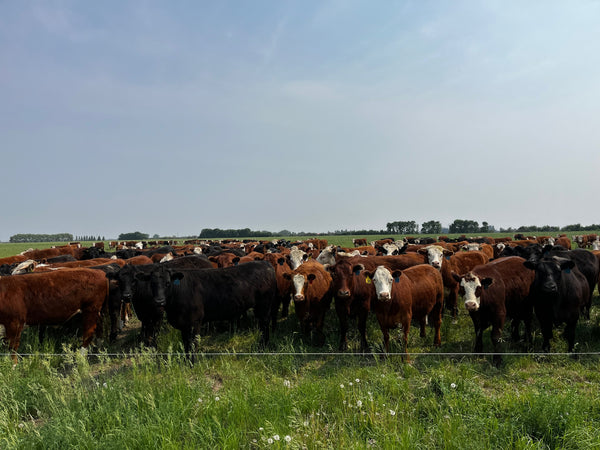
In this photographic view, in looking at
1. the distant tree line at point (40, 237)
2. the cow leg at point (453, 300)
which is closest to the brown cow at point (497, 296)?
the cow leg at point (453, 300)

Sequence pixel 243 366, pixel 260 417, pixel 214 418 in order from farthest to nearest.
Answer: pixel 243 366 → pixel 260 417 → pixel 214 418

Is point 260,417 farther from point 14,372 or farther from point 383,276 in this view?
point 14,372

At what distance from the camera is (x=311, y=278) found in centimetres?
756

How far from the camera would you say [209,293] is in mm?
7082

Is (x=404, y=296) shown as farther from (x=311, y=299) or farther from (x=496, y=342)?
(x=311, y=299)

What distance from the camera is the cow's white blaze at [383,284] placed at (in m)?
5.96

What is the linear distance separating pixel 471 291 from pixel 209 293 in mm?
5080

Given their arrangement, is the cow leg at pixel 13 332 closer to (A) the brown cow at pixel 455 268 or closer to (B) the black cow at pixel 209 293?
(B) the black cow at pixel 209 293

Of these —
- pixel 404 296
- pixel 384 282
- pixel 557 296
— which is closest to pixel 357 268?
pixel 384 282

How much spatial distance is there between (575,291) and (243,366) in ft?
20.9

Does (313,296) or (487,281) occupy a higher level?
(487,281)

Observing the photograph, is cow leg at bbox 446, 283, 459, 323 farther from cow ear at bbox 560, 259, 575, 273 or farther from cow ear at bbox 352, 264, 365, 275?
cow ear at bbox 352, 264, 365, 275

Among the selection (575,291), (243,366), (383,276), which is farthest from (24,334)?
(575,291)

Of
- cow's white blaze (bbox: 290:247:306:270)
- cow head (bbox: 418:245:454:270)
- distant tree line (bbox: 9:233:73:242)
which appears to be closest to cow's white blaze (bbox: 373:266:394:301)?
cow head (bbox: 418:245:454:270)
